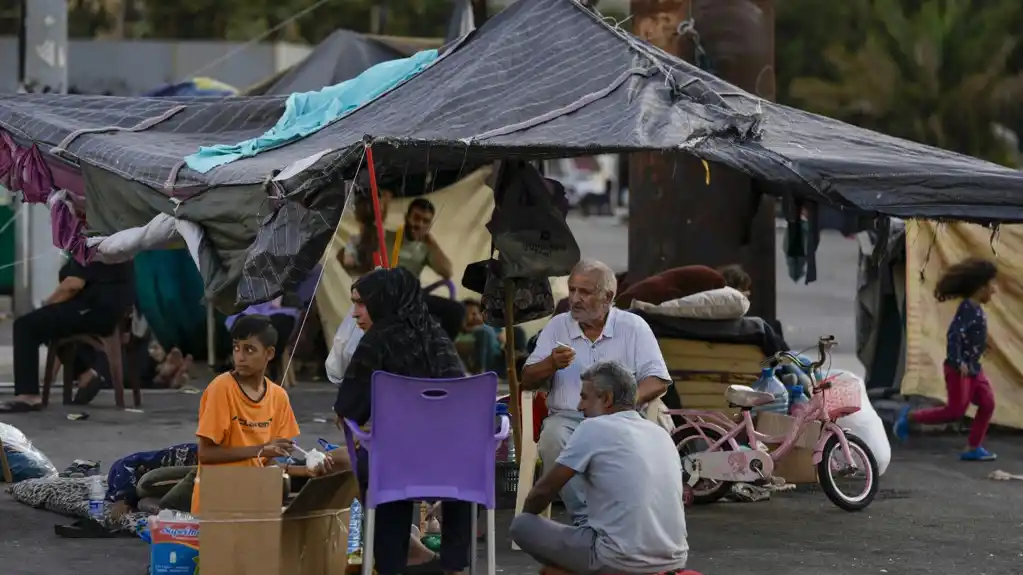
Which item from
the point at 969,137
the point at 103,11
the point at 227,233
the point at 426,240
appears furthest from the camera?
the point at 969,137

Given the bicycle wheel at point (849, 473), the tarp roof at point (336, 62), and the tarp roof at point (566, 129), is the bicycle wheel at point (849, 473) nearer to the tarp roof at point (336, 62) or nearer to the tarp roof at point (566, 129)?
the tarp roof at point (566, 129)

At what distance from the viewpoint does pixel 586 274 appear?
8398 millimetres

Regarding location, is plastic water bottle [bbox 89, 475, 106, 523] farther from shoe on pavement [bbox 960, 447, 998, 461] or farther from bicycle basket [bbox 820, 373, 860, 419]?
shoe on pavement [bbox 960, 447, 998, 461]

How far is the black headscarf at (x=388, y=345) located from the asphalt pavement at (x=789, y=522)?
33 centimetres

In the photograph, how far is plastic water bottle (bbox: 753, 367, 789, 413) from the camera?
10.6 meters

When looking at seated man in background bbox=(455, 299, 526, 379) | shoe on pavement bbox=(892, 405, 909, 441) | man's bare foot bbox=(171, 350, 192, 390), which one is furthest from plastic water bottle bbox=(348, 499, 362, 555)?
man's bare foot bbox=(171, 350, 192, 390)

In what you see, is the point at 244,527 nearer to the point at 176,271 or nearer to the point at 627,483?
the point at 627,483

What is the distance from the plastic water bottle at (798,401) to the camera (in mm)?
10391

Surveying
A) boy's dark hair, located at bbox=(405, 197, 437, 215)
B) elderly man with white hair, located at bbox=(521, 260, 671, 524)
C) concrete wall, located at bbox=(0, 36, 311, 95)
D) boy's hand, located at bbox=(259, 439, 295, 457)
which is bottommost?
boy's hand, located at bbox=(259, 439, 295, 457)

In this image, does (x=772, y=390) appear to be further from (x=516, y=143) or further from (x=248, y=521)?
(x=248, y=521)

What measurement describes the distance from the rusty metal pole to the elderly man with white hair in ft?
15.7

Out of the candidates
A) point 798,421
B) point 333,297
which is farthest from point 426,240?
point 798,421

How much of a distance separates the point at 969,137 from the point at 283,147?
4843 centimetres

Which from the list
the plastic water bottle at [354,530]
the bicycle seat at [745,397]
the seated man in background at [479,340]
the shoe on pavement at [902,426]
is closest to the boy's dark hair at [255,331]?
the plastic water bottle at [354,530]
